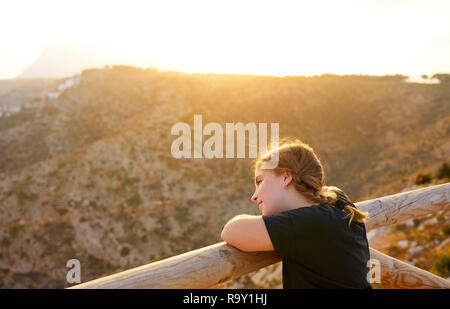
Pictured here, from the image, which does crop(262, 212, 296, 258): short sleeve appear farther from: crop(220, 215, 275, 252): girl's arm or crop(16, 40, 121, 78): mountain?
crop(16, 40, 121, 78): mountain

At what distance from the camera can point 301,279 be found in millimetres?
1601

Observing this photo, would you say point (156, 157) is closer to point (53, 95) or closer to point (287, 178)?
point (53, 95)

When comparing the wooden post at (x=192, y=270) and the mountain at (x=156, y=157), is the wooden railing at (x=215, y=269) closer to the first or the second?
the wooden post at (x=192, y=270)

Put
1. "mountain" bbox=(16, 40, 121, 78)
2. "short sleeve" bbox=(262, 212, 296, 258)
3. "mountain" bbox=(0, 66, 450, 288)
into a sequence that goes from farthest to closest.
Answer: "mountain" bbox=(16, 40, 121, 78) < "mountain" bbox=(0, 66, 450, 288) < "short sleeve" bbox=(262, 212, 296, 258)

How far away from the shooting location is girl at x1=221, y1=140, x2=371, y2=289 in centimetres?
151

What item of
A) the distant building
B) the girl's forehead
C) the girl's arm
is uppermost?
the distant building

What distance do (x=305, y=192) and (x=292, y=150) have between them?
260mm

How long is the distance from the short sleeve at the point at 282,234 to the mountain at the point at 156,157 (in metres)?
15.7

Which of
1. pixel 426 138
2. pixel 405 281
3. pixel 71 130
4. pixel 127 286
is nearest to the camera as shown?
pixel 127 286

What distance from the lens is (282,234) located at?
1.50m

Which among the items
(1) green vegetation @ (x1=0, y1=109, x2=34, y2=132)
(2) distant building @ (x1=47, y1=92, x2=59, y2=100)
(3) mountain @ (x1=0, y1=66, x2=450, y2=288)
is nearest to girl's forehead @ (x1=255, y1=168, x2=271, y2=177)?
(3) mountain @ (x1=0, y1=66, x2=450, y2=288)

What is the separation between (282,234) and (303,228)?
0.11 meters
